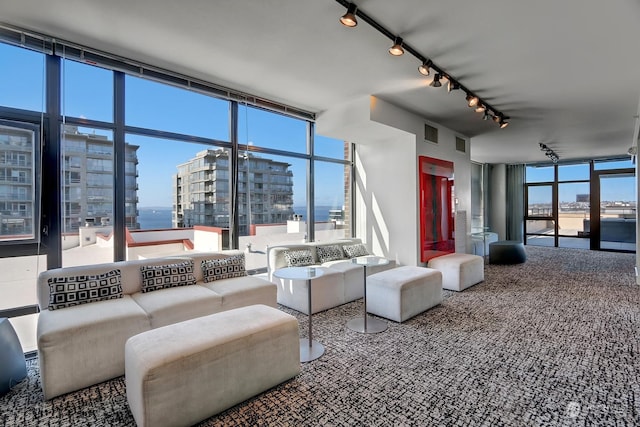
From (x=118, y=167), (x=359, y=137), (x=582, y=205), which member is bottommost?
(x=582, y=205)

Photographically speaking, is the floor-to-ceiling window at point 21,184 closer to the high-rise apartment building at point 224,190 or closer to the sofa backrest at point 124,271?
the sofa backrest at point 124,271

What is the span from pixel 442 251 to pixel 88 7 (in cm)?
553

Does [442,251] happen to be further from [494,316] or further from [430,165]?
[494,316]

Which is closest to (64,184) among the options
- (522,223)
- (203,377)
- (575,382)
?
(203,377)

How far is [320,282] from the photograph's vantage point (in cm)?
390

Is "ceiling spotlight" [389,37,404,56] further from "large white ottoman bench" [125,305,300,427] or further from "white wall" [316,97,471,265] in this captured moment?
"large white ottoman bench" [125,305,300,427]

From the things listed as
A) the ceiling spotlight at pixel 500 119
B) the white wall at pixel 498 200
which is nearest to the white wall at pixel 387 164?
the ceiling spotlight at pixel 500 119

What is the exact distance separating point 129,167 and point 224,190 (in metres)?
1.16

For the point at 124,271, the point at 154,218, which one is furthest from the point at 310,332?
the point at 154,218

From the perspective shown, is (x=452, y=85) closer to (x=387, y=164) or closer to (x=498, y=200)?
(x=387, y=164)

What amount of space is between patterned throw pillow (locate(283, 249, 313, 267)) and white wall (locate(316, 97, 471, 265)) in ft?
5.24

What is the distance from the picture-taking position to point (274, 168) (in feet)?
16.0

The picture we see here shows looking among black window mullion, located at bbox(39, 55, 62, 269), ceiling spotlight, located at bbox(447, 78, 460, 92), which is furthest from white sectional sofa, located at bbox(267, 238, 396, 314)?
ceiling spotlight, located at bbox(447, 78, 460, 92)

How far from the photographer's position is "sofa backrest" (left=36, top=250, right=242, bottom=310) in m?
2.65
